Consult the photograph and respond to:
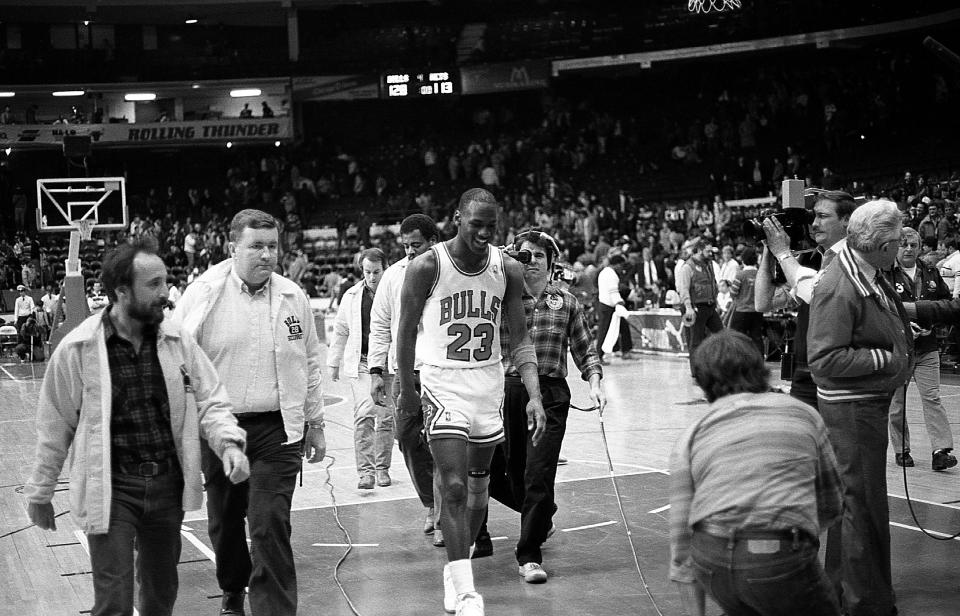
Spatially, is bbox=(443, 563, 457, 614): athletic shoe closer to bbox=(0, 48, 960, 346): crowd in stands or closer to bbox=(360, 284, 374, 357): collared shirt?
bbox=(360, 284, 374, 357): collared shirt

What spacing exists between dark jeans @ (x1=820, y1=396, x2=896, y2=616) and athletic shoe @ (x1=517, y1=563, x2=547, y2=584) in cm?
169

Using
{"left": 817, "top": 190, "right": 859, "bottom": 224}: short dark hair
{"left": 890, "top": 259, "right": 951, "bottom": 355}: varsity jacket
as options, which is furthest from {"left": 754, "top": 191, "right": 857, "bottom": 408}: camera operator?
{"left": 890, "top": 259, "right": 951, "bottom": 355}: varsity jacket

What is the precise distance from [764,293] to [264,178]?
117 feet

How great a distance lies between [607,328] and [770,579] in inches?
606

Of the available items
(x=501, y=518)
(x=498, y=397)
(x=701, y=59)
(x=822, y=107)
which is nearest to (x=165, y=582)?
(x=498, y=397)

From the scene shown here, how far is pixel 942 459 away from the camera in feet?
29.7

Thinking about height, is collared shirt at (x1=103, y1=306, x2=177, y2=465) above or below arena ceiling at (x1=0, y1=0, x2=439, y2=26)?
below

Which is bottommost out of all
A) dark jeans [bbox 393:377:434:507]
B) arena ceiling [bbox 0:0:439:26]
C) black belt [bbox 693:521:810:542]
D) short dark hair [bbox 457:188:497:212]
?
dark jeans [bbox 393:377:434:507]

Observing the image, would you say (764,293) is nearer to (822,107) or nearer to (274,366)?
(274,366)

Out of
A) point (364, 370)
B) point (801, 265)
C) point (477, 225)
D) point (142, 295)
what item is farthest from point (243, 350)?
point (364, 370)

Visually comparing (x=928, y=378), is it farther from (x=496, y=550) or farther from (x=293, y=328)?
(x=293, y=328)

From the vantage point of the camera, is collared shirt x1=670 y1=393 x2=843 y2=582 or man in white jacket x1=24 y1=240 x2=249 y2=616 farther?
man in white jacket x1=24 y1=240 x2=249 y2=616

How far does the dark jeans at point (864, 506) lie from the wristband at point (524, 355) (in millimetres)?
1657

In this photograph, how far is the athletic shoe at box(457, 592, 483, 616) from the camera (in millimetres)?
5469
